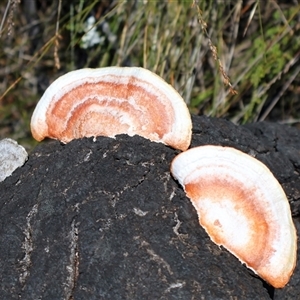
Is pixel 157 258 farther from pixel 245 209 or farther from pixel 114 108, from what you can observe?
pixel 114 108

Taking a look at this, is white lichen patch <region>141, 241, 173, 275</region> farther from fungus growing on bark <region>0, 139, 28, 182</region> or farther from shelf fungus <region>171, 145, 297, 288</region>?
fungus growing on bark <region>0, 139, 28, 182</region>

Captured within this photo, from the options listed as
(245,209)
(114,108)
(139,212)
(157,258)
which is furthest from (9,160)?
(245,209)

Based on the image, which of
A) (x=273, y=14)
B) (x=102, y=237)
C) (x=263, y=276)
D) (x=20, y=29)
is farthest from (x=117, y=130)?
(x=20, y=29)

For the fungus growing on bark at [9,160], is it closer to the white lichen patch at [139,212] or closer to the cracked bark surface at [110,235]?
the cracked bark surface at [110,235]

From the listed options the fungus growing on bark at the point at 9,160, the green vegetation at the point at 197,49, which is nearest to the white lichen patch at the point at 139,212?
the fungus growing on bark at the point at 9,160

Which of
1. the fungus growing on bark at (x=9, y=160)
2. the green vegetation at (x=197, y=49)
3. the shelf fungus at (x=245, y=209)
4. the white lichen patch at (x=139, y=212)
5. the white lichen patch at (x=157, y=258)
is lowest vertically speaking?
the green vegetation at (x=197, y=49)

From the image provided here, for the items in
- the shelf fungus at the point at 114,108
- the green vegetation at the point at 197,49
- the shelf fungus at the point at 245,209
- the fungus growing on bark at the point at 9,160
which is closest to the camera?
the shelf fungus at the point at 245,209

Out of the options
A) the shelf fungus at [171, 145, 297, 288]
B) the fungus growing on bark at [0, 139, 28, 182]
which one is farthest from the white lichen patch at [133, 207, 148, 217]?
the fungus growing on bark at [0, 139, 28, 182]

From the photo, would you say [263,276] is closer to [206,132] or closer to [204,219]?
[204,219]
